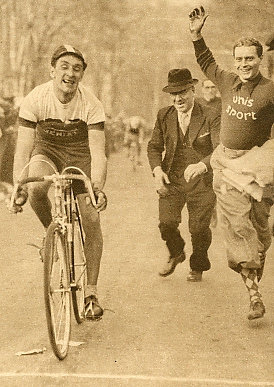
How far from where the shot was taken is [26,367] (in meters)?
3.40

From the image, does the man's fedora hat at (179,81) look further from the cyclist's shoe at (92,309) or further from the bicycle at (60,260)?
the cyclist's shoe at (92,309)

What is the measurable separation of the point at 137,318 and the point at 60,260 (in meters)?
0.71

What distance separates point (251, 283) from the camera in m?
4.04

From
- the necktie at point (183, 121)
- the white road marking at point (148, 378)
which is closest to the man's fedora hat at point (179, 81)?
the necktie at point (183, 121)

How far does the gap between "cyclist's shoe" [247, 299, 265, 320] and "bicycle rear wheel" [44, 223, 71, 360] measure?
104 centimetres

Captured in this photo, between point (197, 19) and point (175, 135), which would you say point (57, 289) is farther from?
point (197, 19)

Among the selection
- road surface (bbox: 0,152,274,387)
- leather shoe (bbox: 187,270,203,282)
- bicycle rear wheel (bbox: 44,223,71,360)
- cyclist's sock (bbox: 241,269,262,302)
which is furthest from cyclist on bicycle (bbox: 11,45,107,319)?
cyclist's sock (bbox: 241,269,262,302)

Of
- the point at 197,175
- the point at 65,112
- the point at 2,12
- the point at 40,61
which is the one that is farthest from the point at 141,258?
the point at 2,12

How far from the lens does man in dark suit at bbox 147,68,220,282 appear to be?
415 cm

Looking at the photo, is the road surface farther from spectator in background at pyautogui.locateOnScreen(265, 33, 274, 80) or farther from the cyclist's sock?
spectator in background at pyautogui.locateOnScreen(265, 33, 274, 80)

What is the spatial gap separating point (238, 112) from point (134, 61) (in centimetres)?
67

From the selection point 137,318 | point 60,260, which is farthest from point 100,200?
point 137,318

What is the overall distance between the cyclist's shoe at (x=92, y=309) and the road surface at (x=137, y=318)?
8cm

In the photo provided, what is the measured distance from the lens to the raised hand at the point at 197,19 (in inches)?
159
